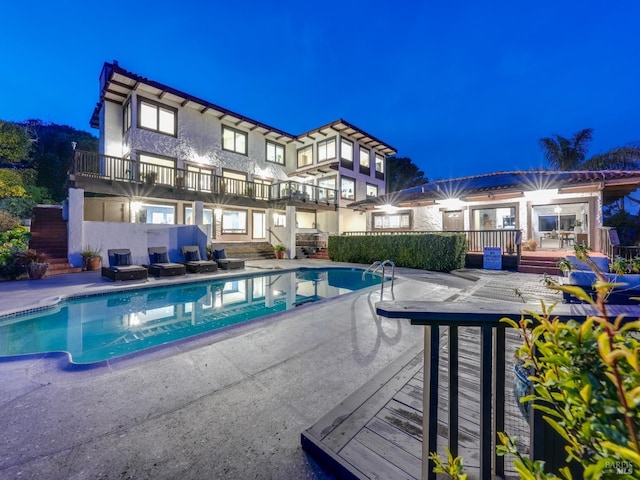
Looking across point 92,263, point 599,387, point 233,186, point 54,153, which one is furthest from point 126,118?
point 599,387

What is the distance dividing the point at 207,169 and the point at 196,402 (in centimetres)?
1620

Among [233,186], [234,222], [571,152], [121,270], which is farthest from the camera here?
[571,152]

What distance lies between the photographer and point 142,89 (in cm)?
1366

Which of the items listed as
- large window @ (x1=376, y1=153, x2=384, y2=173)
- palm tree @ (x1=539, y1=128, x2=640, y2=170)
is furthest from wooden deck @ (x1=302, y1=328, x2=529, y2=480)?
large window @ (x1=376, y1=153, x2=384, y2=173)

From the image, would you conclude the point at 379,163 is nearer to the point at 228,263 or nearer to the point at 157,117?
the point at 157,117

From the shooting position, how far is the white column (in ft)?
35.3

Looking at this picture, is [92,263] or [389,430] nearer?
[389,430]

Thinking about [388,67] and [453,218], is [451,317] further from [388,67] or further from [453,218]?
[388,67]

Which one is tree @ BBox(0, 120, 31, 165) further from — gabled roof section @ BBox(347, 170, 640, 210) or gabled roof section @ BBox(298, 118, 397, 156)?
gabled roof section @ BBox(347, 170, 640, 210)

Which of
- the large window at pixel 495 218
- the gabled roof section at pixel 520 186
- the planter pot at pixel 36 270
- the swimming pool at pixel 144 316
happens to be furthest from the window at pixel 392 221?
the planter pot at pixel 36 270

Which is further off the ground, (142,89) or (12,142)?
(142,89)

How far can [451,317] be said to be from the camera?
4.30 feet

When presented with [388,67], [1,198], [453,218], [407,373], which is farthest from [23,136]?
[388,67]

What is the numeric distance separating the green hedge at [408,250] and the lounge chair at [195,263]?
6556mm
